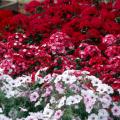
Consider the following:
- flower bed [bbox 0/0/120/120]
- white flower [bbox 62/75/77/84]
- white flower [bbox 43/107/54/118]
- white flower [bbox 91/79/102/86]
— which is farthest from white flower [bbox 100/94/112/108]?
white flower [bbox 43/107/54/118]

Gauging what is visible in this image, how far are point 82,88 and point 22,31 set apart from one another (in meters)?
2.90

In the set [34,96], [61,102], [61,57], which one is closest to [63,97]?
[61,102]

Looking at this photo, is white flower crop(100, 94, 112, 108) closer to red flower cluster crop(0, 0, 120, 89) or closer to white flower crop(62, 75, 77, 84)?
white flower crop(62, 75, 77, 84)

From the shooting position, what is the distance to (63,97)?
4.73m

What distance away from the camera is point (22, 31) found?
25.3 feet

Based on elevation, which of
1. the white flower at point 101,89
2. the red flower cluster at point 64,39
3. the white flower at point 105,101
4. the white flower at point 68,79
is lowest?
the red flower cluster at point 64,39

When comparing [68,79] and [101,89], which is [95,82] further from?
[68,79]

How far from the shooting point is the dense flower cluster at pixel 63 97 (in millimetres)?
4660

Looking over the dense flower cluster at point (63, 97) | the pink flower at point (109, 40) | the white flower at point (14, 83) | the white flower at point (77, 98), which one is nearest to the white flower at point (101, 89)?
the dense flower cluster at point (63, 97)

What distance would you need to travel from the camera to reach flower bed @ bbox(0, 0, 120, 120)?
4.89 metres

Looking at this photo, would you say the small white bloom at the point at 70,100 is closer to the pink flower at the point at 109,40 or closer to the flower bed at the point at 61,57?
Result: the flower bed at the point at 61,57

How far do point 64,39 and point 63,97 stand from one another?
2.17 metres

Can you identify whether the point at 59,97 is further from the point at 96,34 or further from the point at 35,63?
the point at 96,34

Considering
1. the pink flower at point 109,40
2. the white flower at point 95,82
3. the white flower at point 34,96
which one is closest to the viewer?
the white flower at point 95,82
